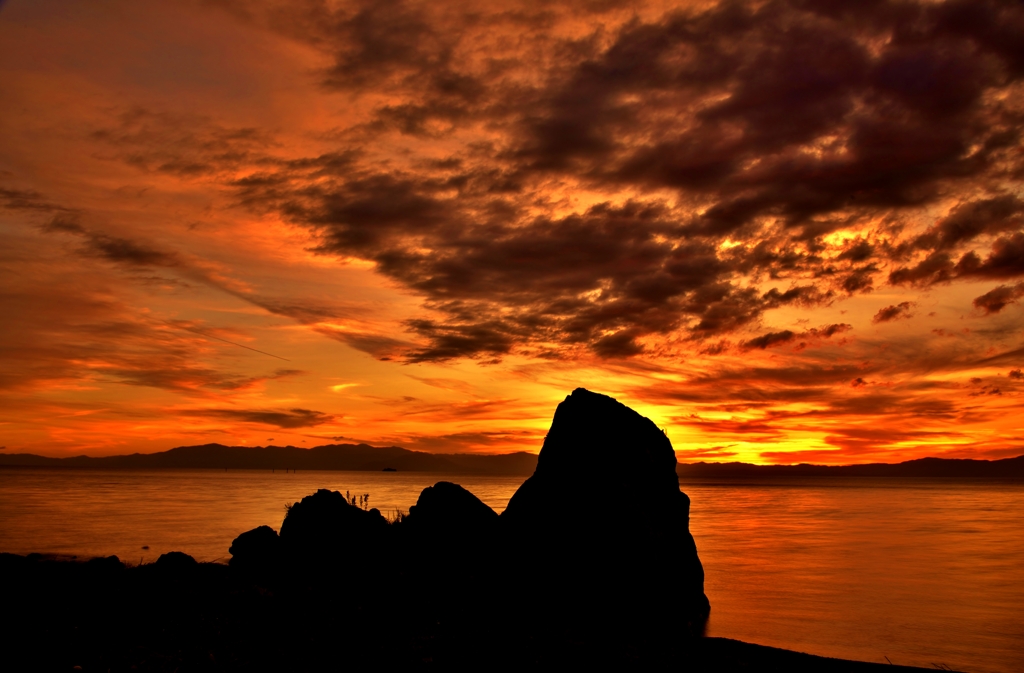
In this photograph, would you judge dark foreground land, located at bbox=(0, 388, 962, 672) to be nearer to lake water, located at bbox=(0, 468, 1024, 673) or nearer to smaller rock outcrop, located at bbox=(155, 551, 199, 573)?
smaller rock outcrop, located at bbox=(155, 551, 199, 573)

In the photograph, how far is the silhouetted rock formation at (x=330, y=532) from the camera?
19.0 metres

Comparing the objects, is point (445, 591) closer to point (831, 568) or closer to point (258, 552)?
point (258, 552)

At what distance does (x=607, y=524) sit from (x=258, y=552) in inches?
402

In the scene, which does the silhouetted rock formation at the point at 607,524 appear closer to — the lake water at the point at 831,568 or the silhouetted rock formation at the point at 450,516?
the silhouetted rock formation at the point at 450,516

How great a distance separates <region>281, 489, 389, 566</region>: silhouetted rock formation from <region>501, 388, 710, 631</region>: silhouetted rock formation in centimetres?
412

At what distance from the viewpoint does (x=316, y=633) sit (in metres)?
11.7

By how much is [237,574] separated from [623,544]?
33.4 feet

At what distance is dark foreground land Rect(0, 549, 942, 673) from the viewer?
10.4 m

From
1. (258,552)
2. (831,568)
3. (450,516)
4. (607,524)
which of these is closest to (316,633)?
(450,516)

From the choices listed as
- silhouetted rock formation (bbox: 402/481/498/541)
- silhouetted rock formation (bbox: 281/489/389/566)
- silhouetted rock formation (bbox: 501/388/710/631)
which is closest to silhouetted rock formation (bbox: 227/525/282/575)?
silhouetted rock formation (bbox: 281/489/389/566)

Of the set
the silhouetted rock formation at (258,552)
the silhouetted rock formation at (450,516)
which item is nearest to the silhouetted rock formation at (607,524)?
the silhouetted rock formation at (450,516)

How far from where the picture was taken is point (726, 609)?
19.1 m

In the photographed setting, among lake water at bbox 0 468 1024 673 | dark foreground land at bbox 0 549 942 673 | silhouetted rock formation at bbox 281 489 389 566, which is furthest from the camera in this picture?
silhouetted rock formation at bbox 281 489 389 566

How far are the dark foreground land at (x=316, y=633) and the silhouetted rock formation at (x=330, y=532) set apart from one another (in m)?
2.49
